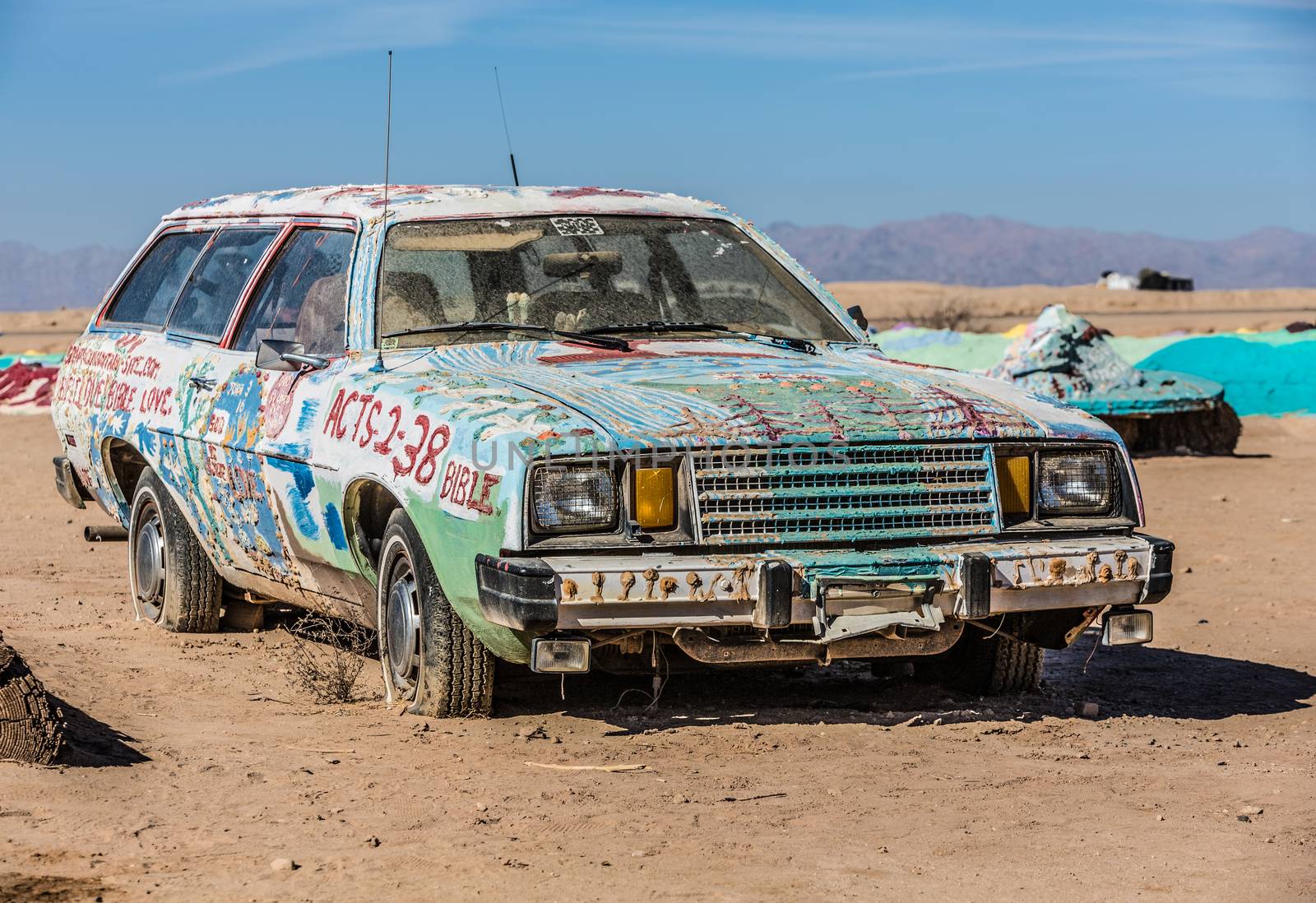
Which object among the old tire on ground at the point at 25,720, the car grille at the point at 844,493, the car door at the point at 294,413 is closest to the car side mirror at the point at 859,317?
the car grille at the point at 844,493

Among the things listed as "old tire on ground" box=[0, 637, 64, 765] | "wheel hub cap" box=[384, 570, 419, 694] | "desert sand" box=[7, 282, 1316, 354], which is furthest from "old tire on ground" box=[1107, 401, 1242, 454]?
"desert sand" box=[7, 282, 1316, 354]

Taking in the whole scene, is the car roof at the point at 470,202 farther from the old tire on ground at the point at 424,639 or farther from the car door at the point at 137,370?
the old tire on ground at the point at 424,639

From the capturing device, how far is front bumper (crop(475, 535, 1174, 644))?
16.8 ft

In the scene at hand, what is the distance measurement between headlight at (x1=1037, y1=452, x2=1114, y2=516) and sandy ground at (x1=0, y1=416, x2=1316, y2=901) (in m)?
0.71

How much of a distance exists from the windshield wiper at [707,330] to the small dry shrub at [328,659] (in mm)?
1338

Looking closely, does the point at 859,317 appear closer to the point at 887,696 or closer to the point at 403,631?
the point at 887,696

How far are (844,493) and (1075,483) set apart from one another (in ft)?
2.61

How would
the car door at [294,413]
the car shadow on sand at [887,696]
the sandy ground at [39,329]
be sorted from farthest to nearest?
the sandy ground at [39,329] < the car door at [294,413] < the car shadow on sand at [887,696]

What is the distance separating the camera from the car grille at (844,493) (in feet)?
17.3

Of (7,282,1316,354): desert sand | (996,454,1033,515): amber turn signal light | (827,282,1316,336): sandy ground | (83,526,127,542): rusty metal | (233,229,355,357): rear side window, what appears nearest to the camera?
(996,454,1033,515): amber turn signal light

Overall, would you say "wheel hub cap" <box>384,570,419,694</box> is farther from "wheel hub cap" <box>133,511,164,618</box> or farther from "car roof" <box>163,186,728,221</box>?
"wheel hub cap" <box>133,511,164,618</box>

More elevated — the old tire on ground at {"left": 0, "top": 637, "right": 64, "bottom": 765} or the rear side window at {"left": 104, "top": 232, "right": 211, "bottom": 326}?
the rear side window at {"left": 104, "top": 232, "right": 211, "bottom": 326}

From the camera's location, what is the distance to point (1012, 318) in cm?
5469

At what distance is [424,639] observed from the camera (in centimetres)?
577
